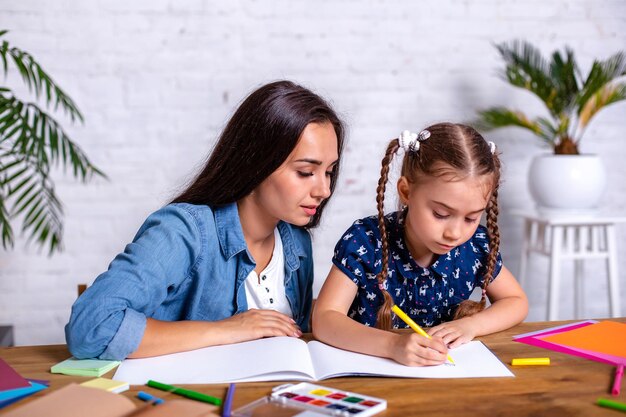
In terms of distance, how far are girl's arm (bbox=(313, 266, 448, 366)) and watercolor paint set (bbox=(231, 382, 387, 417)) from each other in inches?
6.6

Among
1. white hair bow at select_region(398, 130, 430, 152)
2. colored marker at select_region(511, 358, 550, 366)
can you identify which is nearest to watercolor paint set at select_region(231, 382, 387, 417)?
colored marker at select_region(511, 358, 550, 366)

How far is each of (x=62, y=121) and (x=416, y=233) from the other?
1700mm

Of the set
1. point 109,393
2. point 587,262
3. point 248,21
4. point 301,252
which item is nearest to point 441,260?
point 301,252

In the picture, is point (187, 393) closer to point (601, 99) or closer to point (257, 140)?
point (257, 140)

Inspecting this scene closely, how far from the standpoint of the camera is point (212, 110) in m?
2.64

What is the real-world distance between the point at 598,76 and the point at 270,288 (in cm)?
154

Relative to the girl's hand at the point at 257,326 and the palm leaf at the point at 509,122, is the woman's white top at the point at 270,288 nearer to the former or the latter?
the girl's hand at the point at 257,326

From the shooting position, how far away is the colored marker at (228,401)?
812mm

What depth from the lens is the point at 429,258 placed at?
55.8 inches

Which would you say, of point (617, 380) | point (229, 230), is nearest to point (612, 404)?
point (617, 380)

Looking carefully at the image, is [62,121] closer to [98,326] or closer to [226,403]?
[98,326]

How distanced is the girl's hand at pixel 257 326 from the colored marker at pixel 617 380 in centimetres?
48

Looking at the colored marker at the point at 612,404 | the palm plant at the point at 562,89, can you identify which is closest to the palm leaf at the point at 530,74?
the palm plant at the point at 562,89

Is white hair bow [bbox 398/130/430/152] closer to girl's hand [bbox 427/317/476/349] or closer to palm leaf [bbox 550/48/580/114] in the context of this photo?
girl's hand [bbox 427/317/476/349]
